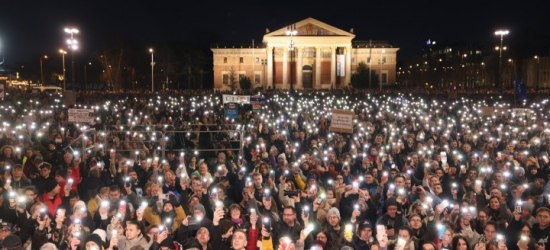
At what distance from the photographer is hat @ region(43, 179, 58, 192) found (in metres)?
9.87

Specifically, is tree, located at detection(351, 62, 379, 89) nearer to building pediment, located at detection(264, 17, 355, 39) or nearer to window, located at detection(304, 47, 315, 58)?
building pediment, located at detection(264, 17, 355, 39)

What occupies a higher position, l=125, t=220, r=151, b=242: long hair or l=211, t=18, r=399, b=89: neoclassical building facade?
Answer: l=211, t=18, r=399, b=89: neoclassical building facade

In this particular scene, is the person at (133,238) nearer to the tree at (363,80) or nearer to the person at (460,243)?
the person at (460,243)

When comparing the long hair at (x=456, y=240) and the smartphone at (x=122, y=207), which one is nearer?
the long hair at (x=456, y=240)

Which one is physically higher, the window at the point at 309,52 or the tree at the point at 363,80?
the window at the point at 309,52

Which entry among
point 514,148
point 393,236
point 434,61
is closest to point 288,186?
point 393,236

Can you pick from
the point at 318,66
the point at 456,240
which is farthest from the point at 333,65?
the point at 456,240

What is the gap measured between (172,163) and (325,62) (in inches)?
3014

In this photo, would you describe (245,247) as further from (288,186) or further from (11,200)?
(11,200)

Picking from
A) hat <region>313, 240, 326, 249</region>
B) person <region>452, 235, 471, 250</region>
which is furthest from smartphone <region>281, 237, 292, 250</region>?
person <region>452, 235, 471, 250</region>

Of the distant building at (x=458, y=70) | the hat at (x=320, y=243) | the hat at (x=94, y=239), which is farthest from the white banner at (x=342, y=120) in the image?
the distant building at (x=458, y=70)

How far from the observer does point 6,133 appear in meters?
15.7

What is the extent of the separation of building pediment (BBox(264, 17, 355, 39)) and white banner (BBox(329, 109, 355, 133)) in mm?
66767

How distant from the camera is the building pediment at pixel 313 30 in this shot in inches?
3206
